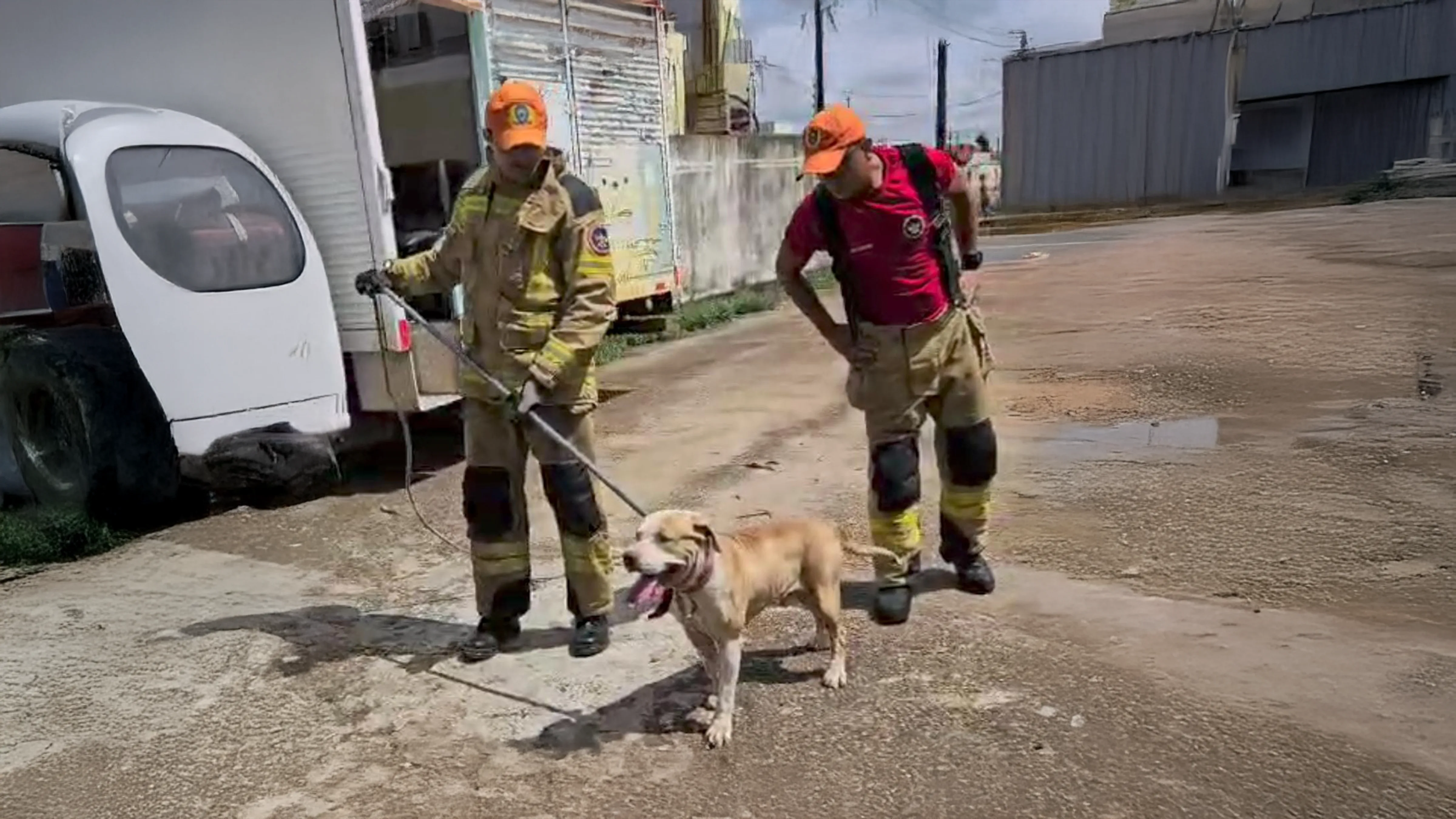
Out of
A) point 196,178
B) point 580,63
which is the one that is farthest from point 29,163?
point 580,63

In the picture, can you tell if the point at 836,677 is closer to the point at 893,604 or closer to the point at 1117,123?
the point at 893,604

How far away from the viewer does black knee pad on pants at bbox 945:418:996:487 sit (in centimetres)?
390

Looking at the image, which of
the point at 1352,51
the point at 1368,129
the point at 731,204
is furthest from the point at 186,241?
the point at 1368,129

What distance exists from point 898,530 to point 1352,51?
2979 cm

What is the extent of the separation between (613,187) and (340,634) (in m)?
5.05

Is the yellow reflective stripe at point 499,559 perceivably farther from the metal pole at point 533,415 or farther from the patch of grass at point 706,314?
the patch of grass at point 706,314

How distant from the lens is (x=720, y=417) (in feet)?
23.7

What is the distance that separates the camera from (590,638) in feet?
11.8

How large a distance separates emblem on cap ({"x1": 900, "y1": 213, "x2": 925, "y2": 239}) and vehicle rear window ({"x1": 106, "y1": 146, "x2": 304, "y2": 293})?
11.0ft

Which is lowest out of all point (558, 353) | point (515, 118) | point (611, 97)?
point (558, 353)

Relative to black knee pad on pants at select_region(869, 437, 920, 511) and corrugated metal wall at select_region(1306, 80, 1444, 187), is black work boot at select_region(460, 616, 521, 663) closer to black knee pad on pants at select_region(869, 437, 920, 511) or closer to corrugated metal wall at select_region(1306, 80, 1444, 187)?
black knee pad on pants at select_region(869, 437, 920, 511)

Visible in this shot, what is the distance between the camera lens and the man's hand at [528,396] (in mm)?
3412

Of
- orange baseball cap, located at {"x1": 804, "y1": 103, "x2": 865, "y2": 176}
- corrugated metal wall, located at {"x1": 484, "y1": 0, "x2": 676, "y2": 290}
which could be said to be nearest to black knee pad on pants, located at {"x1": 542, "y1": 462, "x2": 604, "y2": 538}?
orange baseball cap, located at {"x1": 804, "y1": 103, "x2": 865, "y2": 176}

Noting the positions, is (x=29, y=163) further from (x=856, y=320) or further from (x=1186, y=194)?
(x=1186, y=194)
